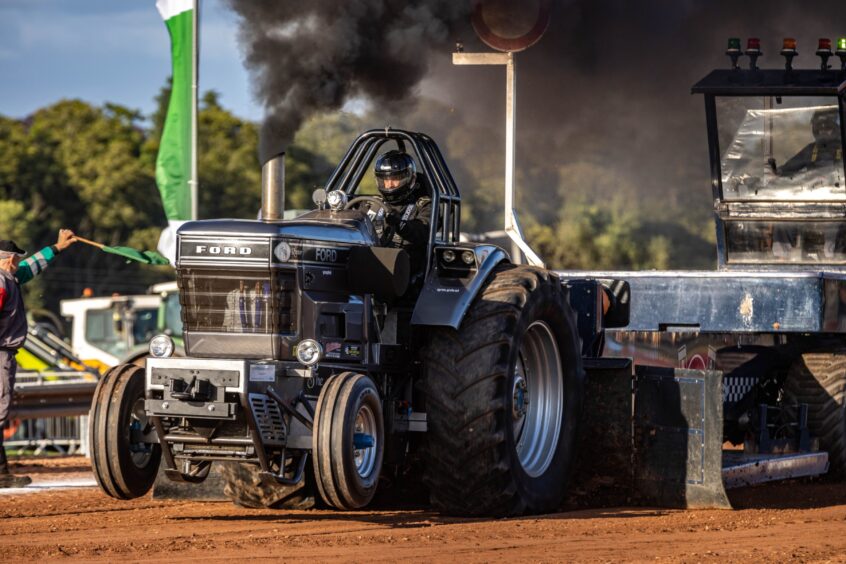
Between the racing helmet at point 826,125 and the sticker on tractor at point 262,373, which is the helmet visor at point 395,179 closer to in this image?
the sticker on tractor at point 262,373

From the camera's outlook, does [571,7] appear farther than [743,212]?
Yes

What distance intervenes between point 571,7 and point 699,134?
5.34 metres

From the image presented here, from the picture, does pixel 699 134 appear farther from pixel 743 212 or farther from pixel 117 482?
pixel 117 482

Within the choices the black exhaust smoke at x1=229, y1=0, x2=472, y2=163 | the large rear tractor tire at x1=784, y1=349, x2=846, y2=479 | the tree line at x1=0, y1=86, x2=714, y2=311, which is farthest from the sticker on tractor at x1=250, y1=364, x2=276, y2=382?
the tree line at x1=0, y1=86, x2=714, y2=311

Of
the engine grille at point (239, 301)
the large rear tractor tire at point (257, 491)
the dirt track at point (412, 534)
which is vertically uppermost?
the engine grille at point (239, 301)

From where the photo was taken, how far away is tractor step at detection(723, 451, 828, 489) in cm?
978

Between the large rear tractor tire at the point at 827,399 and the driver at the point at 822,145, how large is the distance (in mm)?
2698

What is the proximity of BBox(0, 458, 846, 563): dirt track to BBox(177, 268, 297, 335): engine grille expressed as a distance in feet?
3.68

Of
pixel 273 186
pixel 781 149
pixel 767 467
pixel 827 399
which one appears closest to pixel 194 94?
pixel 273 186

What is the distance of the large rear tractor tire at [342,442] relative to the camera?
25.0 ft

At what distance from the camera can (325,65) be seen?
13797 mm

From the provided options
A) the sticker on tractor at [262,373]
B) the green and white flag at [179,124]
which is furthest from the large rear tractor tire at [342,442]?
the green and white flag at [179,124]

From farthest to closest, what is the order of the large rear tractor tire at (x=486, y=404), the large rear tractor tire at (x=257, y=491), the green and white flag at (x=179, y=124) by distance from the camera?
the green and white flag at (x=179, y=124), the large rear tractor tire at (x=257, y=491), the large rear tractor tire at (x=486, y=404)

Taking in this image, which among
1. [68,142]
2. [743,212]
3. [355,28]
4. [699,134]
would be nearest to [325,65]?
[355,28]
